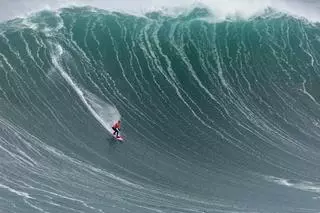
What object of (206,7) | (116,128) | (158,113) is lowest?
(116,128)

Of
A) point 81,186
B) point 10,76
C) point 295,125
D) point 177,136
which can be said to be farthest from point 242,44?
point 81,186

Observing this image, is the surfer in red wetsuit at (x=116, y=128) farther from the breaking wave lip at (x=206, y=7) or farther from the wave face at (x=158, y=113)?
the breaking wave lip at (x=206, y=7)

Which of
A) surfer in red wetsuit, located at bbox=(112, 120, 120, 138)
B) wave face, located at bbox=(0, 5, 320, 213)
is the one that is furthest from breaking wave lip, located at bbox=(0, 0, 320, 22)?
surfer in red wetsuit, located at bbox=(112, 120, 120, 138)

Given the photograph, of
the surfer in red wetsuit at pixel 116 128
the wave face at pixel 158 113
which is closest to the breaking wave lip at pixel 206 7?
the wave face at pixel 158 113

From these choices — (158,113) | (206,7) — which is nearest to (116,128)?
(158,113)

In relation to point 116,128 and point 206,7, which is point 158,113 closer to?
point 116,128

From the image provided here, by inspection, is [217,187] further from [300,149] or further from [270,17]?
Answer: [270,17]

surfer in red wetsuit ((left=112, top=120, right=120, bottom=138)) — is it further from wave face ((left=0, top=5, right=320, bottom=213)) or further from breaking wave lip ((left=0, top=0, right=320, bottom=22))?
breaking wave lip ((left=0, top=0, right=320, bottom=22))
